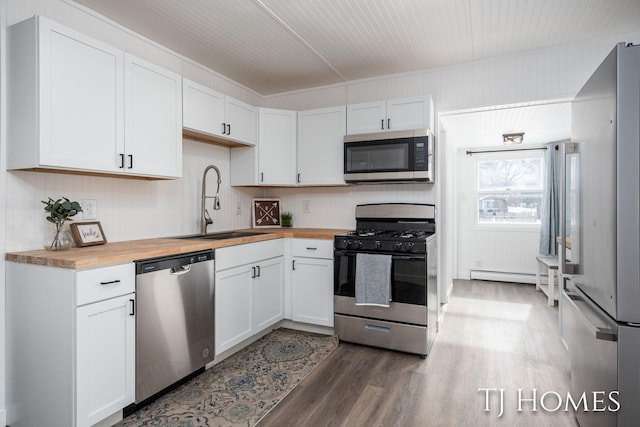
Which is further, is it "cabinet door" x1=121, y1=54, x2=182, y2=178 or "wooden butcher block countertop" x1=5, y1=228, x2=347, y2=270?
"cabinet door" x1=121, y1=54, x2=182, y2=178

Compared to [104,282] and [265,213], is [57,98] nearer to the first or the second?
[104,282]

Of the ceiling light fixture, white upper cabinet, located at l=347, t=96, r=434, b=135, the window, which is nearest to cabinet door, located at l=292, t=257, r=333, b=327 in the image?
white upper cabinet, located at l=347, t=96, r=434, b=135

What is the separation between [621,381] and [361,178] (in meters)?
2.28

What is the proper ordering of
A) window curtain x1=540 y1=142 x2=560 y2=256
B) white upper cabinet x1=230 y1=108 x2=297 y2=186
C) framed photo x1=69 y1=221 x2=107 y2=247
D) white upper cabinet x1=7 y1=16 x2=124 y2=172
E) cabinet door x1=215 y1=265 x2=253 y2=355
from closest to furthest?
1. white upper cabinet x1=7 y1=16 x2=124 y2=172
2. framed photo x1=69 y1=221 x2=107 y2=247
3. cabinet door x1=215 y1=265 x2=253 y2=355
4. white upper cabinet x1=230 y1=108 x2=297 y2=186
5. window curtain x1=540 y1=142 x2=560 y2=256

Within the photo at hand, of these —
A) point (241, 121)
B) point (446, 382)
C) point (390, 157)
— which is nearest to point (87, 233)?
point (241, 121)

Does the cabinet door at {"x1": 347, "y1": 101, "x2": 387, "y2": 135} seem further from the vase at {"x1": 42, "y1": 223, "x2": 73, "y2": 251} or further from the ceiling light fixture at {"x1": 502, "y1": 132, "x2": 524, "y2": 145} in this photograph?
the vase at {"x1": 42, "y1": 223, "x2": 73, "y2": 251}

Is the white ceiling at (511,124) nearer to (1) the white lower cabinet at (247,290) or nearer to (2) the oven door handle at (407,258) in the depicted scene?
(2) the oven door handle at (407,258)

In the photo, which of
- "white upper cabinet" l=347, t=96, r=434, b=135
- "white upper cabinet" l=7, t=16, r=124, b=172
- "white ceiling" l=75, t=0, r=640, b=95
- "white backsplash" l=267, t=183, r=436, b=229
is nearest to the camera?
"white upper cabinet" l=7, t=16, r=124, b=172

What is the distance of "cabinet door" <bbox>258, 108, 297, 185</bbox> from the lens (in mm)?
3535

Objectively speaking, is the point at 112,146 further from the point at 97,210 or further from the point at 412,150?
the point at 412,150

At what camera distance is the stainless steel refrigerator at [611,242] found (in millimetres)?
1340

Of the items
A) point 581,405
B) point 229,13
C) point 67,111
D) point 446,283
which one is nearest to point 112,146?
point 67,111

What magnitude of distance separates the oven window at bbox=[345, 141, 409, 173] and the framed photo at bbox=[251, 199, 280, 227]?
43.4 inches

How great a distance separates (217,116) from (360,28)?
53.7 inches
